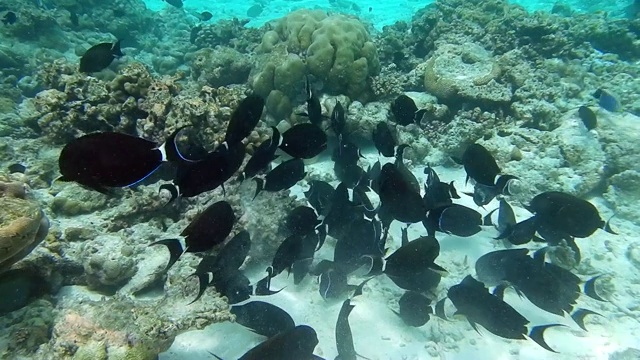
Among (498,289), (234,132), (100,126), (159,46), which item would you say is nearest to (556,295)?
(498,289)

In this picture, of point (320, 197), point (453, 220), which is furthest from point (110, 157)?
point (453, 220)

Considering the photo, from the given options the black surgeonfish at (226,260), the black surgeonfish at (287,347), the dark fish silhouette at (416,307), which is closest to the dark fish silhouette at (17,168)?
the black surgeonfish at (226,260)

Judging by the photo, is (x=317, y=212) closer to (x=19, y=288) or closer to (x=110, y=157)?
(x=110, y=157)

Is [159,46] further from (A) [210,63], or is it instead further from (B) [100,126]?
(B) [100,126]

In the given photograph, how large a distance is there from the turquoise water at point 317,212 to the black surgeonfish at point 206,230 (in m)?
0.02

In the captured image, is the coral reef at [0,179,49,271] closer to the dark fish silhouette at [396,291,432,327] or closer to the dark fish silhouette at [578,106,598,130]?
the dark fish silhouette at [396,291,432,327]

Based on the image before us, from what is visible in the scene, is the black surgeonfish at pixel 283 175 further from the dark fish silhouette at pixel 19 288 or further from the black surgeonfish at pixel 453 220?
the dark fish silhouette at pixel 19 288

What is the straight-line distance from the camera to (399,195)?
12.3 ft

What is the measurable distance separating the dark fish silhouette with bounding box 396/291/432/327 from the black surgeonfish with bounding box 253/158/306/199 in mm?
2052

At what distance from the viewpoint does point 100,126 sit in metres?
6.21

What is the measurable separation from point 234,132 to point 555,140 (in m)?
6.98

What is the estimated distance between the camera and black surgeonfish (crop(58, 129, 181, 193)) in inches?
91.4

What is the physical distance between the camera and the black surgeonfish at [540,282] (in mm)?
4125

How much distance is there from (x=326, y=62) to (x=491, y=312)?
246 inches
